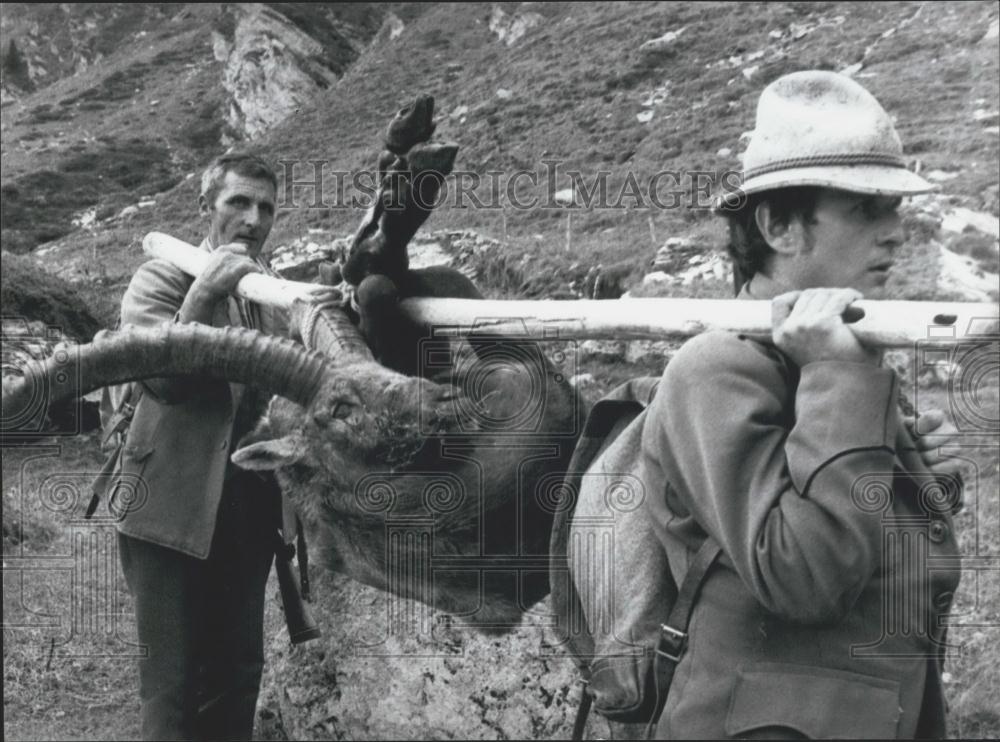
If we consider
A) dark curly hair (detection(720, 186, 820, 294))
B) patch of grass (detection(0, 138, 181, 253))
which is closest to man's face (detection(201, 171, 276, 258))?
dark curly hair (detection(720, 186, 820, 294))

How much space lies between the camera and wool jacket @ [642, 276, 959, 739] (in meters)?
2.14

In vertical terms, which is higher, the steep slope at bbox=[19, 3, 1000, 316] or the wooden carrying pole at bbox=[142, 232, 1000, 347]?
the steep slope at bbox=[19, 3, 1000, 316]

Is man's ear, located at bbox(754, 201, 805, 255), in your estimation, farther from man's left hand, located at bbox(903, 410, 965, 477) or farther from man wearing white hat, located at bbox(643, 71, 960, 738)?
man's left hand, located at bbox(903, 410, 965, 477)

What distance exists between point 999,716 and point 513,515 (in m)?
3.38

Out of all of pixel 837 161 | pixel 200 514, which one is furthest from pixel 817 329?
pixel 200 514

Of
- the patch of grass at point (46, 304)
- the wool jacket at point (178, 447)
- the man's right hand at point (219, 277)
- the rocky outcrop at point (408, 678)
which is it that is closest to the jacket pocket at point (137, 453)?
the wool jacket at point (178, 447)

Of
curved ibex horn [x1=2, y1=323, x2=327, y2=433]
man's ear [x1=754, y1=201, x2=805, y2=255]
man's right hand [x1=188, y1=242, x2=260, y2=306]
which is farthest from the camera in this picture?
man's right hand [x1=188, y1=242, x2=260, y2=306]

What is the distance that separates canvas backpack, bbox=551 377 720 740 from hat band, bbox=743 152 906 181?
0.73 metres

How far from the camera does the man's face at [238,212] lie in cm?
467

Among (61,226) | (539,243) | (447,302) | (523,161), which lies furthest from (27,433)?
(61,226)

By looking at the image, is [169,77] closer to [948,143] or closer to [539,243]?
[539,243]

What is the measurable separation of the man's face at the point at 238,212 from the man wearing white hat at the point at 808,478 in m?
2.63

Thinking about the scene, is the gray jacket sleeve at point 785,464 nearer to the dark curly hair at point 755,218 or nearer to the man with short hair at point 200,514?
the dark curly hair at point 755,218

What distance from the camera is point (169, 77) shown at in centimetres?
3466
